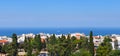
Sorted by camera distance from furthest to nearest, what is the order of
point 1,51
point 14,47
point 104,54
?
point 1,51
point 14,47
point 104,54

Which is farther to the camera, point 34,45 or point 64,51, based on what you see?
point 34,45

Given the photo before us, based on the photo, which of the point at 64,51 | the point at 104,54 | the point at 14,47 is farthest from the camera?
the point at 14,47

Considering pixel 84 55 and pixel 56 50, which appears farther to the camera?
pixel 56 50

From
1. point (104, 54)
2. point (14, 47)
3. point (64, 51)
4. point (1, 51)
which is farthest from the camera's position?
point (1, 51)

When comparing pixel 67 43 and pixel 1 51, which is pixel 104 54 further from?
pixel 1 51

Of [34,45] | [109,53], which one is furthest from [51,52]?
[109,53]

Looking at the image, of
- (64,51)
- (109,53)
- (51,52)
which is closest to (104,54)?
(109,53)

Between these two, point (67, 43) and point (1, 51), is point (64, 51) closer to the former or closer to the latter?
point (67, 43)

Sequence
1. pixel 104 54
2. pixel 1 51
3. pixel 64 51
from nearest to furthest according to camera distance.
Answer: pixel 104 54 < pixel 64 51 < pixel 1 51
